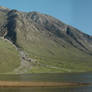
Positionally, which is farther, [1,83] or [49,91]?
[1,83]

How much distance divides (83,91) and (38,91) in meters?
15.9

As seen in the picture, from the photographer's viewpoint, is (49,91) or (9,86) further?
(9,86)

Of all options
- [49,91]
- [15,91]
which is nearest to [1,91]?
[15,91]

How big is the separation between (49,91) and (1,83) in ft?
89.6

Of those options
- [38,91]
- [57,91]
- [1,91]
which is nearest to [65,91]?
[57,91]

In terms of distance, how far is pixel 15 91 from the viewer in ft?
246

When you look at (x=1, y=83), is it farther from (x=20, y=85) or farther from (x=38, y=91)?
(x=38, y=91)

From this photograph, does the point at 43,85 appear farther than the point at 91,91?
Yes

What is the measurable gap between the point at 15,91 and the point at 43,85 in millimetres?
20673

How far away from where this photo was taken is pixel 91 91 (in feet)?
251

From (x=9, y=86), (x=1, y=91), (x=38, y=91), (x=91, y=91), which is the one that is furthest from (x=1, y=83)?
(x=91, y=91)

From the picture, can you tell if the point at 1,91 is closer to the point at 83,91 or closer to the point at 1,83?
the point at 1,83

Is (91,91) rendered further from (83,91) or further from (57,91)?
(57,91)

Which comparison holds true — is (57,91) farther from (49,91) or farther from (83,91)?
(83,91)
